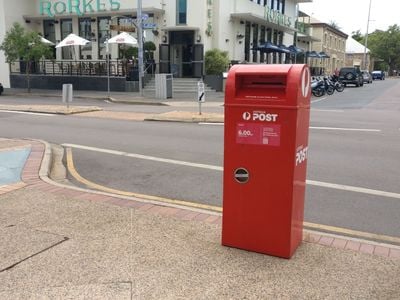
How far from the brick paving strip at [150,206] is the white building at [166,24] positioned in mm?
21898

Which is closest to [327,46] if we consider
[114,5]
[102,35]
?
[102,35]

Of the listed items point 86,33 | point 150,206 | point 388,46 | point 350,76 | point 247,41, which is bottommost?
point 150,206

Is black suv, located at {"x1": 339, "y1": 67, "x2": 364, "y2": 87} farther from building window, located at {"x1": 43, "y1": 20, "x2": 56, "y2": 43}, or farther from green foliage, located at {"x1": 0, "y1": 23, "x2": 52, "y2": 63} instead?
green foliage, located at {"x1": 0, "y1": 23, "x2": 52, "y2": 63}

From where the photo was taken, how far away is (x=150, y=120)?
50.3ft

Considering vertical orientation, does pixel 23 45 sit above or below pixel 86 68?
above

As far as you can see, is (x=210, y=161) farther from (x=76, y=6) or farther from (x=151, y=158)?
(x=76, y=6)

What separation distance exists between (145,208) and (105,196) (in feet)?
2.47

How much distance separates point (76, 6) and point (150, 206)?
3013 centimetres

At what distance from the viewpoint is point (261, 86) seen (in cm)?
390

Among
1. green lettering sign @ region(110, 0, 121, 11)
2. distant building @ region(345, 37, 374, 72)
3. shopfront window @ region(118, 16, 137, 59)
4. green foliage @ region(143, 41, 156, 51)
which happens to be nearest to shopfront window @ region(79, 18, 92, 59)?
green lettering sign @ region(110, 0, 121, 11)

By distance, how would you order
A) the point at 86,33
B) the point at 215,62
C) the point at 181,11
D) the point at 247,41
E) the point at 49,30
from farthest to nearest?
1. the point at 49,30
2. the point at 247,41
3. the point at 86,33
4. the point at 181,11
5. the point at 215,62

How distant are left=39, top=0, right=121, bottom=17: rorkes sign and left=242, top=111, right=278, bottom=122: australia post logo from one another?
96.1 ft

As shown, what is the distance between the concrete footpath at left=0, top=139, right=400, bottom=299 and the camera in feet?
11.4

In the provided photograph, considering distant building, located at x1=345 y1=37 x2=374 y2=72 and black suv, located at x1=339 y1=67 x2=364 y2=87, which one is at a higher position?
distant building, located at x1=345 y1=37 x2=374 y2=72
